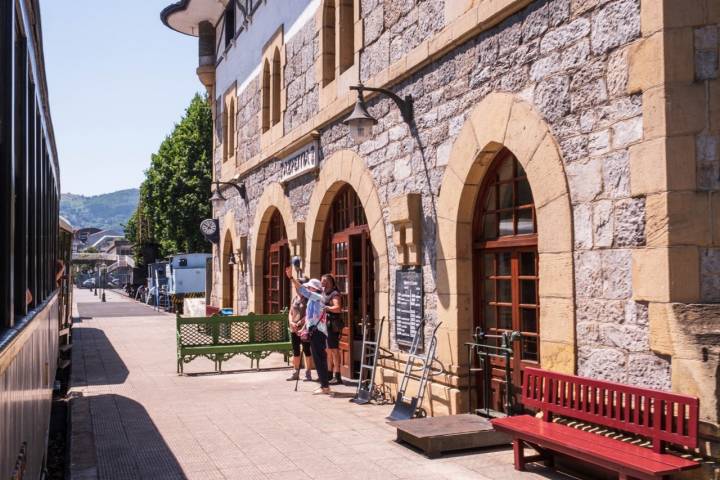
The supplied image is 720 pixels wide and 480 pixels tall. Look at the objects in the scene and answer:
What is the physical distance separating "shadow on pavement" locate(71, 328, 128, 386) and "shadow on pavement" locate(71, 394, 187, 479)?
1943 millimetres

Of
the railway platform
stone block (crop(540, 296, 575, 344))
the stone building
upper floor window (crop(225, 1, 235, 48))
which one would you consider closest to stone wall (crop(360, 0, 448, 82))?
the stone building

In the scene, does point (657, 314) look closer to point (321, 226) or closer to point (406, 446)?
point (406, 446)

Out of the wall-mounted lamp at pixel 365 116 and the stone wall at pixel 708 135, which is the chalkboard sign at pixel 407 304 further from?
the stone wall at pixel 708 135

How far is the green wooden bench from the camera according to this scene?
10.7 metres

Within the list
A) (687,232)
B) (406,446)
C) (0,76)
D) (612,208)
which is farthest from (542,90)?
(0,76)

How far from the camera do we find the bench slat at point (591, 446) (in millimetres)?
4023

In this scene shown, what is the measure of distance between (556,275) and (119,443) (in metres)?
4.09

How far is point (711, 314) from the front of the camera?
4234 millimetres

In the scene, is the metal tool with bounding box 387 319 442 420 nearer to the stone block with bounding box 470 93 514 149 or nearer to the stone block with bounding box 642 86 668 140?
the stone block with bounding box 470 93 514 149

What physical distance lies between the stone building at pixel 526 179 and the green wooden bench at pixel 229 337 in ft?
4.19

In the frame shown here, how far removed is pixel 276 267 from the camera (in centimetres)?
1372

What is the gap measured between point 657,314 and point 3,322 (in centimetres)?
370

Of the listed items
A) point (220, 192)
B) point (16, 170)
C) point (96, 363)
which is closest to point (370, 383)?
point (16, 170)

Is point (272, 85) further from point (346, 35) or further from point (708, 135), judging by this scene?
point (708, 135)
